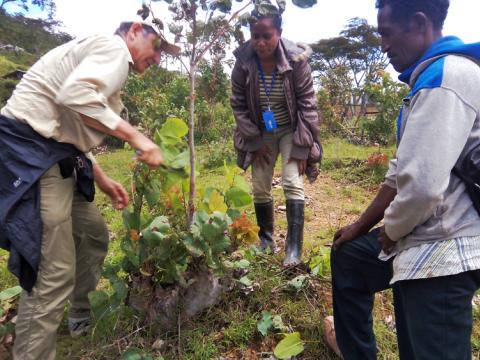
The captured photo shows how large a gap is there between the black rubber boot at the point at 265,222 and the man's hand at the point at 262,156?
0.32 meters

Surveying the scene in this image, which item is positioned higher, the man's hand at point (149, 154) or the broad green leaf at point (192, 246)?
the man's hand at point (149, 154)

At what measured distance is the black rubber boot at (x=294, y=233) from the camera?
2.64 meters

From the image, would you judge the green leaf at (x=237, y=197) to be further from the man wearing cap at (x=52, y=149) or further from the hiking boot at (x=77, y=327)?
the hiking boot at (x=77, y=327)

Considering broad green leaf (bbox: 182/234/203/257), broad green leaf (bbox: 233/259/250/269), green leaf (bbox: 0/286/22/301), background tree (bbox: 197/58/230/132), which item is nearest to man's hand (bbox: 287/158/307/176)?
broad green leaf (bbox: 233/259/250/269)

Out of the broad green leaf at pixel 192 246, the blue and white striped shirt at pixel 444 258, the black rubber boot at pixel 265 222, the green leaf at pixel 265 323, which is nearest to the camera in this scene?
the blue and white striped shirt at pixel 444 258

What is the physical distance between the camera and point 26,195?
166 cm

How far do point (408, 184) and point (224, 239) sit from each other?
37.9 inches

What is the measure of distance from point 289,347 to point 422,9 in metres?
1.62

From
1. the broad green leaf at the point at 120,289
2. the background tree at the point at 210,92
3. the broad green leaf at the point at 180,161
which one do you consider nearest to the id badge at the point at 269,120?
the broad green leaf at the point at 180,161

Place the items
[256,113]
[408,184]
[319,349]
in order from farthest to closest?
1. [256,113]
2. [319,349]
3. [408,184]

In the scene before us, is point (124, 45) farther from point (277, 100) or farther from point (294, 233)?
point (294, 233)

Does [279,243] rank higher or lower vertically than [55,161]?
lower

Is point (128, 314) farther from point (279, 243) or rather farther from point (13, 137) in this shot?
point (279, 243)

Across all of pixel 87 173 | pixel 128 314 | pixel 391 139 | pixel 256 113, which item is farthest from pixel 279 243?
pixel 391 139
